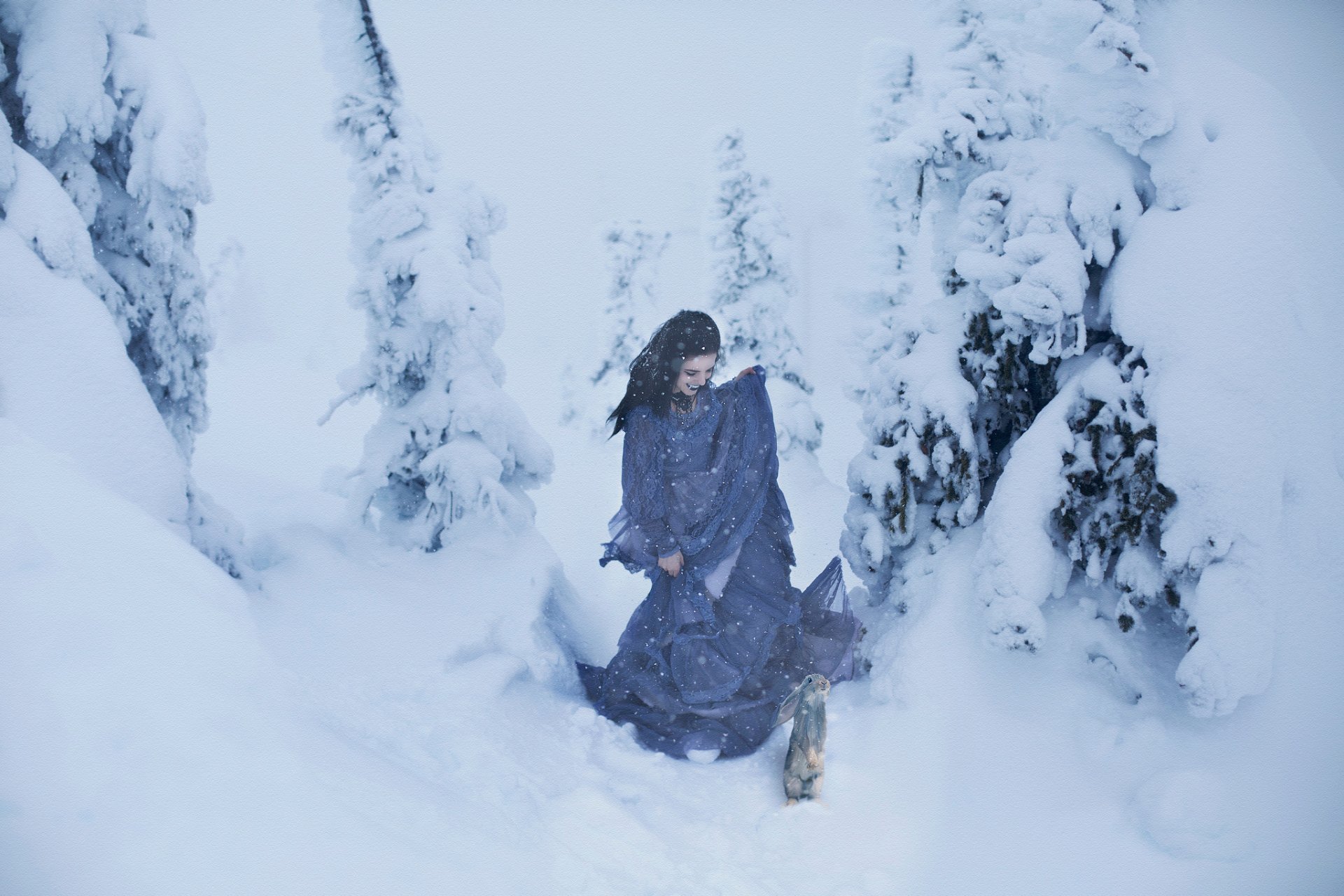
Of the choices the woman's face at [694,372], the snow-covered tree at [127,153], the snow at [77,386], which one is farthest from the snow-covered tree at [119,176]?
the woman's face at [694,372]

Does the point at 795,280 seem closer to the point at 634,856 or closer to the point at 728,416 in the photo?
the point at 728,416

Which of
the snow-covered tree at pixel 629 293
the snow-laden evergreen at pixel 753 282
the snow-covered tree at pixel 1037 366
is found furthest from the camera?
the snow-covered tree at pixel 629 293

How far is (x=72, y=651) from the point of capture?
6.24ft

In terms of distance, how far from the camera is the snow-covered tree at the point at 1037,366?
11.4 ft

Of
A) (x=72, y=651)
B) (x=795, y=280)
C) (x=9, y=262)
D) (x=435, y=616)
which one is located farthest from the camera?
(x=795, y=280)

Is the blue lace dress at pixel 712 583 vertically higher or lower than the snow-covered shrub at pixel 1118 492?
lower

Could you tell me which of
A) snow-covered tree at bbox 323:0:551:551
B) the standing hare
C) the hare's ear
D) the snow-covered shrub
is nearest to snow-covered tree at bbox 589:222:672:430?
snow-covered tree at bbox 323:0:551:551

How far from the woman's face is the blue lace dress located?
0.64ft

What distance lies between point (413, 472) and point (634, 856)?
3860 mm

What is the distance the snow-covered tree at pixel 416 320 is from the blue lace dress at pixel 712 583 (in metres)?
1.71

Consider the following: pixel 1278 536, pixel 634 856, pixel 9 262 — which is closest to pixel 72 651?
pixel 634 856

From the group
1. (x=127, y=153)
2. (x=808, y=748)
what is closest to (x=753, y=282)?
(x=127, y=153)

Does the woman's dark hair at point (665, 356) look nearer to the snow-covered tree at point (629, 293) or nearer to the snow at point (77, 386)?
the snow at point (77, 386)

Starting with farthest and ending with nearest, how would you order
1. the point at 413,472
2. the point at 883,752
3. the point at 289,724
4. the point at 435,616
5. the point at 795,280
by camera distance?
1. the point at 795,280
2. the point at 413,472
3. the point at 435,616
4. the point at 883,752
5. the point at 289,724
